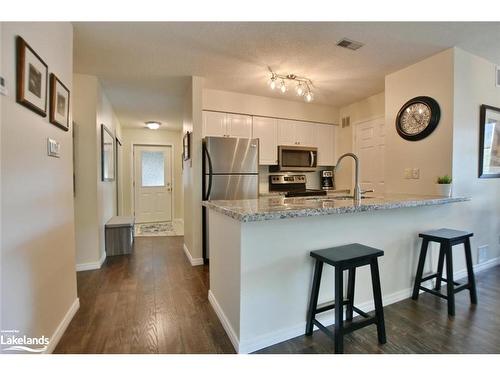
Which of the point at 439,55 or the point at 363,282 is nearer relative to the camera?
the point at 363,282

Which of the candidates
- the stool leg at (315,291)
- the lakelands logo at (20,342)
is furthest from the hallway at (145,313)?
the stool leg at (315,291)

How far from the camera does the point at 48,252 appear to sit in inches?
63.3

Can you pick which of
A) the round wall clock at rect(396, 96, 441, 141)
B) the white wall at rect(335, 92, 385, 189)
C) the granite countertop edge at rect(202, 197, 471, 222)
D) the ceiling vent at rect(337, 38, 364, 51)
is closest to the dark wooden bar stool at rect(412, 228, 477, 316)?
the granite countertop edge at rect(202, 197, 471, 222)

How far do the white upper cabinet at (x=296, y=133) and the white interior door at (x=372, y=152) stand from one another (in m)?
0.77

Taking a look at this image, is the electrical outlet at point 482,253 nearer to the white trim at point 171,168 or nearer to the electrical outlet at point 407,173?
the electrical outlet at point 407,173

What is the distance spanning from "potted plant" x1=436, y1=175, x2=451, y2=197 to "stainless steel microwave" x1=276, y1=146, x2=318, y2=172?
215 cm

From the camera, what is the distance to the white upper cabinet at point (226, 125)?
147 inches

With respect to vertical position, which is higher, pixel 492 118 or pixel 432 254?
pixel 492 118

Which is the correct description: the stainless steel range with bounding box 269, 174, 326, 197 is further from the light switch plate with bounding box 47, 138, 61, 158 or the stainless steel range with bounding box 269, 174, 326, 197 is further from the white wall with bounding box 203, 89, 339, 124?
the light switch plate with bounding box 47, 138, 61, 158

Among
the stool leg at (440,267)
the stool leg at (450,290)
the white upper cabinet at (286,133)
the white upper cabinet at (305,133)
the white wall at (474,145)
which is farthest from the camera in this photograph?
the white upper cabinet at (305,133)

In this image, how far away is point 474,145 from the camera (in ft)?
8.85

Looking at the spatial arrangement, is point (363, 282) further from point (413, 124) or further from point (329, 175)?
point (329, 175)
